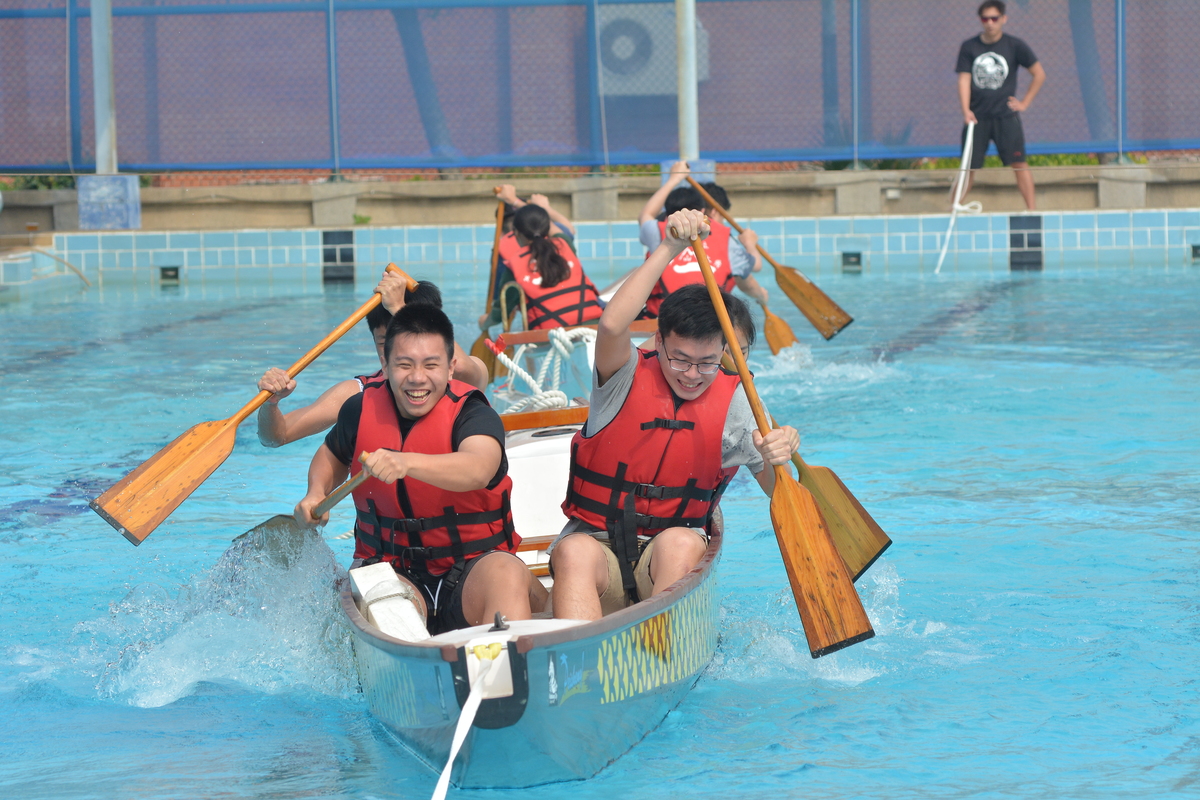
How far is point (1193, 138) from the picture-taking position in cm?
1273

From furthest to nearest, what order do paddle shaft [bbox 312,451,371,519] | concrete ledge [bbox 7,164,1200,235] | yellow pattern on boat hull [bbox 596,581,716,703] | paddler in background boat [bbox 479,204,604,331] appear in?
concrete ledge [bbox 7,164,1200,235]
paddler in background boat [bbox 479,204,604,331]
paddle shaft [bbox 312,451,371,519]
yellow pattern on boat hull [bbox 596,581,716,703]

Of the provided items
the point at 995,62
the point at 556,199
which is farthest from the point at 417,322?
the point at 556,199

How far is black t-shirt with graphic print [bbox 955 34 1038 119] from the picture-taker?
1184 centimetres

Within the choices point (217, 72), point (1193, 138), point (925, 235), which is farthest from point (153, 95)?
point (1193, 138)

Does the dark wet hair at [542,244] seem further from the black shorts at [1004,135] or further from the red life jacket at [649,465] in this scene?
the black shorts at [1004,135]

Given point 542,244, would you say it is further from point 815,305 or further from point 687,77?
point 687,77

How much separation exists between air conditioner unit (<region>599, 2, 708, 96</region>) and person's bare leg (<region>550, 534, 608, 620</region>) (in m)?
10.4

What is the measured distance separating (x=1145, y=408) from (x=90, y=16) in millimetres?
10521

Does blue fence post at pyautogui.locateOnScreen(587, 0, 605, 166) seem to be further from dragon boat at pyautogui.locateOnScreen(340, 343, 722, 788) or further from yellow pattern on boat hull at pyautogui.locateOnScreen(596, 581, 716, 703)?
dragon boat at pyautogui.locateOnScreen(340, 343, 722, 788)

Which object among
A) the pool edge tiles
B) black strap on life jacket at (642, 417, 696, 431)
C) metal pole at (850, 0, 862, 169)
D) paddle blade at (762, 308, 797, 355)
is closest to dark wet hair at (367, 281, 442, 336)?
black strap on life jacket at (642, 417, 696, 431)

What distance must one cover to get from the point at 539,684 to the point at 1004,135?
1061 cm

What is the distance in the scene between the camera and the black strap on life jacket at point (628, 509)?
11.4 feet

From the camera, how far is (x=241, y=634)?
3916mm

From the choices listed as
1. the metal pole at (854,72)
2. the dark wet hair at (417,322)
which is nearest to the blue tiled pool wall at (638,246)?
the metal pole at (854,72)
